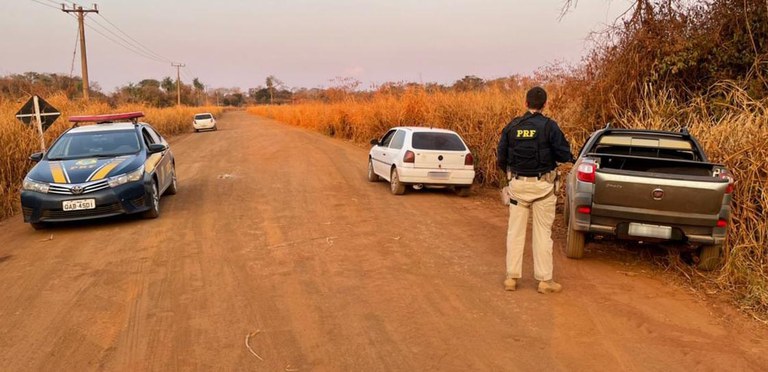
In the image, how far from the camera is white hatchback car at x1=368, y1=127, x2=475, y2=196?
10828 mm

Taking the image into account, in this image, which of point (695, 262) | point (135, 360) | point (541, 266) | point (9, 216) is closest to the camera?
point (135, 360)

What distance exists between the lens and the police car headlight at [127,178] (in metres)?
8.12

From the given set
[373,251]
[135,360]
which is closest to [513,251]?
[373,251]

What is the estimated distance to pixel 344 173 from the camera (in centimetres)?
1438

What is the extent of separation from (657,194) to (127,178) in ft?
24.4

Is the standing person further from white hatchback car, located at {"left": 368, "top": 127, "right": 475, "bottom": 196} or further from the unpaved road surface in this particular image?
white hatchback car, located at {"left": 368, "top": 127, "right": 475, "bottom": 196}

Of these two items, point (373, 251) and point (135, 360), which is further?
point (373, 251)

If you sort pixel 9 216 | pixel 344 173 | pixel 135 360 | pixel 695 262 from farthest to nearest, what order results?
pixel 344 173 → pixel 9 216 → pixel 695 262 → pixel 135 360

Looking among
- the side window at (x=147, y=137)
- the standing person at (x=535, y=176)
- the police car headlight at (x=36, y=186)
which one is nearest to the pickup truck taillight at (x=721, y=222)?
the standing person at (x=535, y=176)

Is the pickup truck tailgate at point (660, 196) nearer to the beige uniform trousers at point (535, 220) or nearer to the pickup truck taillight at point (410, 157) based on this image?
the beige uniform trousers at point (535, 220)

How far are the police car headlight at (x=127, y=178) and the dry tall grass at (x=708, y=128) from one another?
752 cm

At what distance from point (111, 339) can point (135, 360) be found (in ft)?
1.68

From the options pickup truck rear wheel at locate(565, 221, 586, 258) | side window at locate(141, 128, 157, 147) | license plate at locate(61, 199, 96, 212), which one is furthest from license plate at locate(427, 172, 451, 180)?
license plate at locate(61, 199, 96, 212)

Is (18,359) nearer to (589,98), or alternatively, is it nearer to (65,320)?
(65,320)
